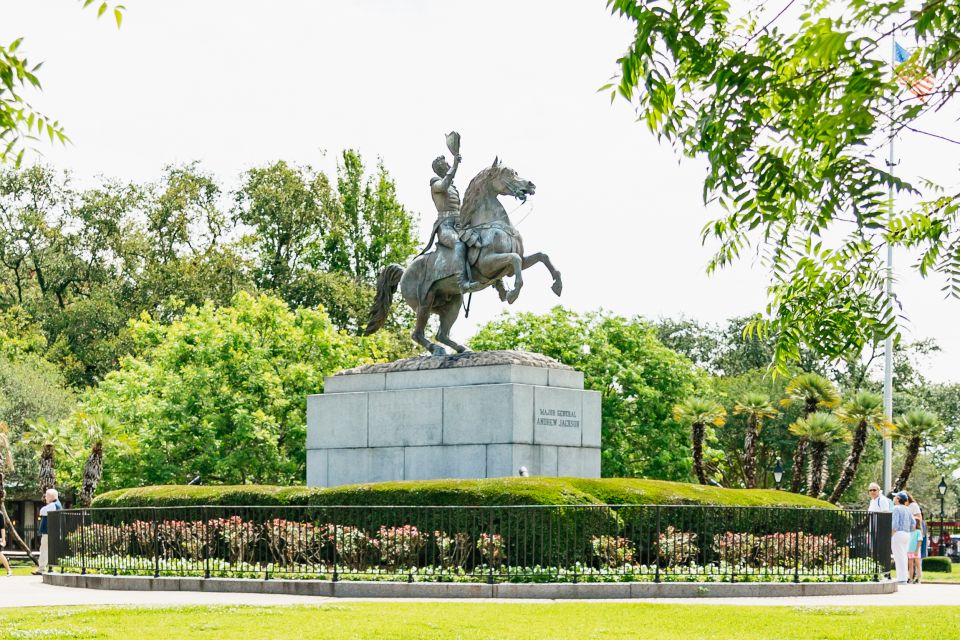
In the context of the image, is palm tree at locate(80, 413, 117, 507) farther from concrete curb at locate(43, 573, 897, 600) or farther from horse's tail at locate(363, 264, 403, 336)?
concrete curb at locate(43, 573, 897, 600)

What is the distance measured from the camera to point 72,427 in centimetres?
4191

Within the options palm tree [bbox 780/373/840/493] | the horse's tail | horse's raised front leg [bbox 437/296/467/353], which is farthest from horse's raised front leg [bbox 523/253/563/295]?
palm tree [bbox 780/373/840/493]

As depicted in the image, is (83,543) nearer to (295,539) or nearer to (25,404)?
(295,539)

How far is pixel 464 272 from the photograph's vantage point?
2298 centimetres

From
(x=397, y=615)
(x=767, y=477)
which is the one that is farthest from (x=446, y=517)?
(x=767, y=477)

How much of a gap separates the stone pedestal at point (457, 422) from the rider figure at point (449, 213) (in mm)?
1475

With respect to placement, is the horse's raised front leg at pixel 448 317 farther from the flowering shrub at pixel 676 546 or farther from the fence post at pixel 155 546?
the flowering shrub at pixel 676 546

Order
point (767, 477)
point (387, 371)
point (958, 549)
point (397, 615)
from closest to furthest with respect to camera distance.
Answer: point (397, 615) → point (387, 371) → point (958, 549) → point (767, 477)

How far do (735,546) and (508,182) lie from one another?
23.0 ft

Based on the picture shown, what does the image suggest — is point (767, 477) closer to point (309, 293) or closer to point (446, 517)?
point (309, 293)

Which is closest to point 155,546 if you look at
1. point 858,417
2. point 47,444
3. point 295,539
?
point 295,539

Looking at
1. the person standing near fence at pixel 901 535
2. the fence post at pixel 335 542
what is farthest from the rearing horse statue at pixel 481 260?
the person standing near fence at pixel 901 535

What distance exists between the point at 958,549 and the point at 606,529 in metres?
31.5

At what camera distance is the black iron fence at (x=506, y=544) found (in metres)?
18.5
